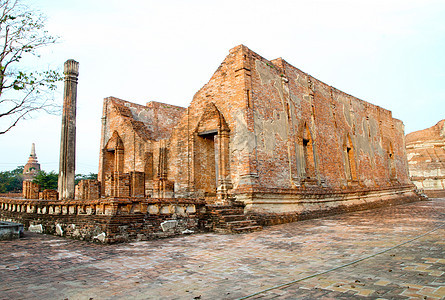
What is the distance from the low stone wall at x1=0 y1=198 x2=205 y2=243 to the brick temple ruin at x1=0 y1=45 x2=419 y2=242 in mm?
22

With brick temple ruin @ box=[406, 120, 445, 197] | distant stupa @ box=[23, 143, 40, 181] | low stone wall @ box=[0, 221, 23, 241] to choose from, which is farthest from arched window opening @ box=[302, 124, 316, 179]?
distant stupa @ box=[23, 143, 40, 181]

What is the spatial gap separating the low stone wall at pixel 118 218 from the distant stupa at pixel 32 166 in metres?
35.3

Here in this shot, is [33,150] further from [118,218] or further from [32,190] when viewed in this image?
[118,218]

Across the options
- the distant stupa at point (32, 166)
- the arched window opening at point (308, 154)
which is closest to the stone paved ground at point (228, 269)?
the arched window opening at point (308, 154)

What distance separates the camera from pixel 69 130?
365 inches

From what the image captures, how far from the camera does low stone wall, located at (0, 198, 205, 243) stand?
6.28 metres

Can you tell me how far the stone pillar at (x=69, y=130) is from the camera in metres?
8.98

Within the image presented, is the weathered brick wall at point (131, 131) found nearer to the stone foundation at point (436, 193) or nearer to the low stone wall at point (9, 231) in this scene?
the low stone wall at point (9, 231)

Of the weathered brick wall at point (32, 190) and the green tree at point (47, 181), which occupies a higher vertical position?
the green tree at point (47, 181)

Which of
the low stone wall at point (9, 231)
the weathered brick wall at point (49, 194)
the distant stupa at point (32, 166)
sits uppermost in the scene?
the distant stupa at point (32, 166)

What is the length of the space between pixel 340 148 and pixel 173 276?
13.4m

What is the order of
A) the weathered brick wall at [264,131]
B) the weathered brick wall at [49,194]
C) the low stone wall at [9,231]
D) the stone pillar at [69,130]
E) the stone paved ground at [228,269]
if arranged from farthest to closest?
the weathered brick wall at [49,194] < the weathered brick wall at [264,131] < the stone pillar at [69,130] < the low stone wall at [9,231] < the stone paved ground at [228,269]

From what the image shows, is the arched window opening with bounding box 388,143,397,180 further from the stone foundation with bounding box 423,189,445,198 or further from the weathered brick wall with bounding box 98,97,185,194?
the weathered brick wall with bounding box 98,97,185,194

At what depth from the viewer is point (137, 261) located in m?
4.56
